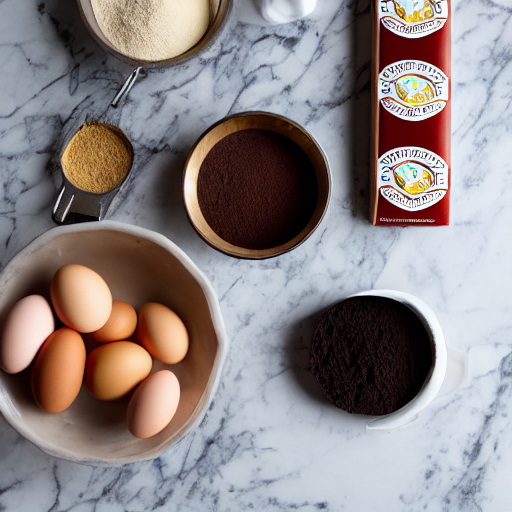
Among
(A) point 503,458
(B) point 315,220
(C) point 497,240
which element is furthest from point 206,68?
(A) point 503,458

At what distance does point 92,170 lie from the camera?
802 millimetres

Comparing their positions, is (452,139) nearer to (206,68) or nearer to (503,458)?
(206,68)

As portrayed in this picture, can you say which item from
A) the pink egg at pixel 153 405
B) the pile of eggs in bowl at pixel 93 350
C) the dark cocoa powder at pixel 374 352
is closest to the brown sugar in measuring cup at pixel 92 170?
the pile of eggs in bowl at pixel 93 350

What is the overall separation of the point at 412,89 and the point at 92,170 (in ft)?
1.56

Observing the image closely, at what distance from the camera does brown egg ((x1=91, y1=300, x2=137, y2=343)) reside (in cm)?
77

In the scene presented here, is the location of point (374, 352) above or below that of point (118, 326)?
below

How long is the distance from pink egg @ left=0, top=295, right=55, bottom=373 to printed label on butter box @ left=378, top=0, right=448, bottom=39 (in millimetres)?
631

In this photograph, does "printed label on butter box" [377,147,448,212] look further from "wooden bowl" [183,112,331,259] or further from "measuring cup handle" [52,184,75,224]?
"measuring cup handle" [52,184,75,224]

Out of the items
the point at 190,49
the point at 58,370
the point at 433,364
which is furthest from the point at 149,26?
the point at 433,364

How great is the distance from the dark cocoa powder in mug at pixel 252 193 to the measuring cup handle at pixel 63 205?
0.19m

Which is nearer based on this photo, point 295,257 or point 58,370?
point 58,370

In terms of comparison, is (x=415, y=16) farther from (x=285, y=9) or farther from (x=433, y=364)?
(x=433, y=364)

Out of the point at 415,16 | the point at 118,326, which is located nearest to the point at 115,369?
the point at 118,326

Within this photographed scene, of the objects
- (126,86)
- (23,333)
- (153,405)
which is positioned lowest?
(153,405)
